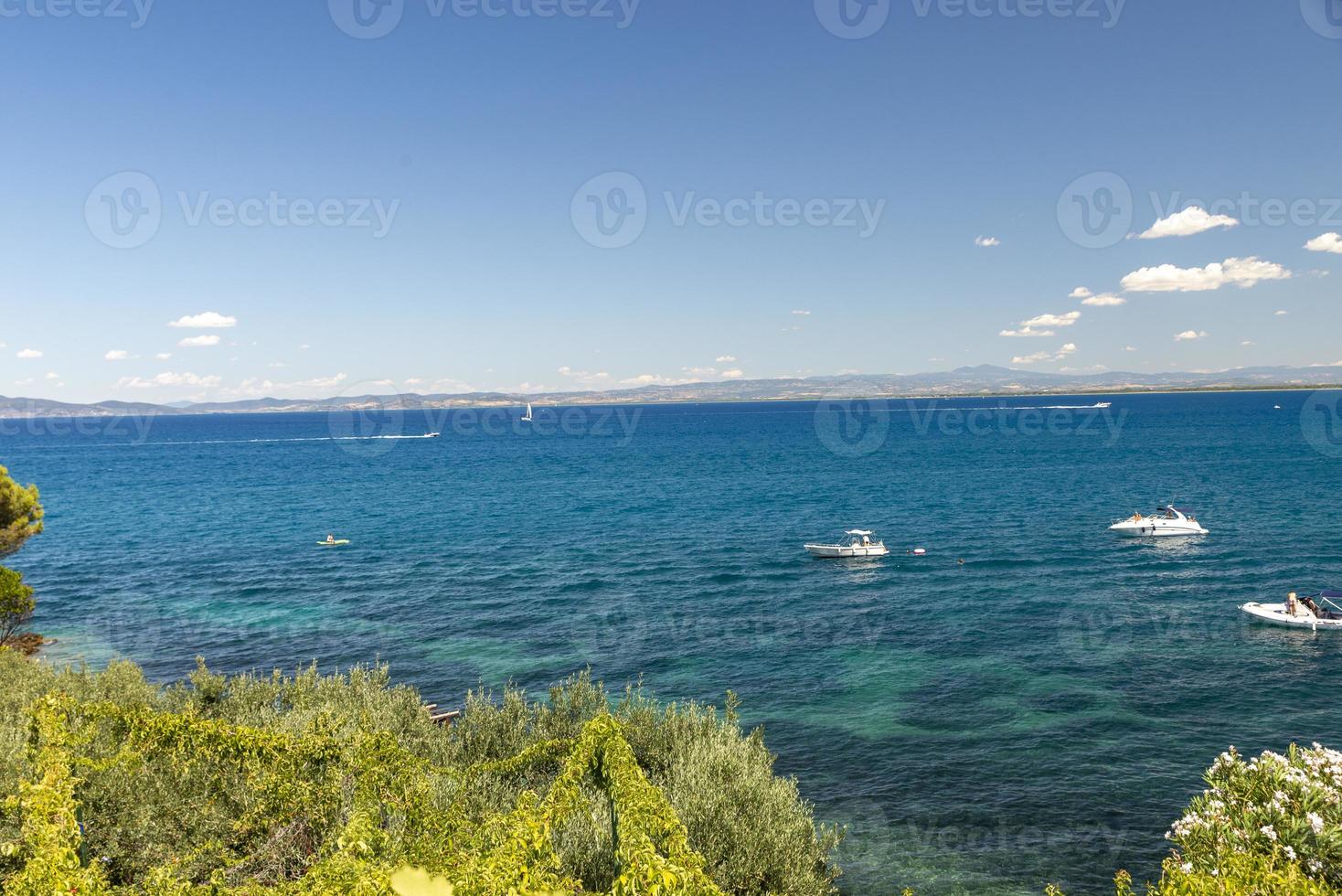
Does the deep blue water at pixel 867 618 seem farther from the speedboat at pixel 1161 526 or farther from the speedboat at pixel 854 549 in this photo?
the speedboat at pixel 1161 526

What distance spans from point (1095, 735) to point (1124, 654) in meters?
9.99

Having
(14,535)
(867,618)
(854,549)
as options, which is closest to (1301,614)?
(867,618)

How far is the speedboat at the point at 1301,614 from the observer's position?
3650 centimetres

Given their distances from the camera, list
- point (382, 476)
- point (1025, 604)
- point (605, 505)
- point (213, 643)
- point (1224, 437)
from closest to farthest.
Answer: point (213, 643) → point (1025, 604) → point (605, 505) → point (382, 476) → point (1224, 437)

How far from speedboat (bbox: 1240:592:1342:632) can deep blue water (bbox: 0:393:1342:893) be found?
134cm

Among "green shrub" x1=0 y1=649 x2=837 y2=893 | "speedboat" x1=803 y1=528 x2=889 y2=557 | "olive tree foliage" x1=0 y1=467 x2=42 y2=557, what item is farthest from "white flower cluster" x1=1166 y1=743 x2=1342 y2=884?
"olive tree foliage" x1=0 y1=467 x2=42 y2=557

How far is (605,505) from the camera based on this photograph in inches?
3356

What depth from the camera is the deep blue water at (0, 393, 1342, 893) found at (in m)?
23.1

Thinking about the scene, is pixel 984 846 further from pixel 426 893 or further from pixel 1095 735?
pixel 426 893

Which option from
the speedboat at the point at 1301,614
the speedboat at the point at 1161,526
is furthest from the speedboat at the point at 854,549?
the speedboat at the point at 1301,614

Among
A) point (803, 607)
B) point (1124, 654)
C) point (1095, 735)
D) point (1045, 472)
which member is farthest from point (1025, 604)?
point (1045, 472)

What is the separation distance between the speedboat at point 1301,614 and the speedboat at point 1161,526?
20.3 metres

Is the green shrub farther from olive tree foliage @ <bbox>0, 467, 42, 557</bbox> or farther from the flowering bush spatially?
olive tree foliage @ <bbox>0, 467, 42, 557</bbox>

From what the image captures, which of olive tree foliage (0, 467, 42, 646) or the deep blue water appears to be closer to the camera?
the deep blue water
